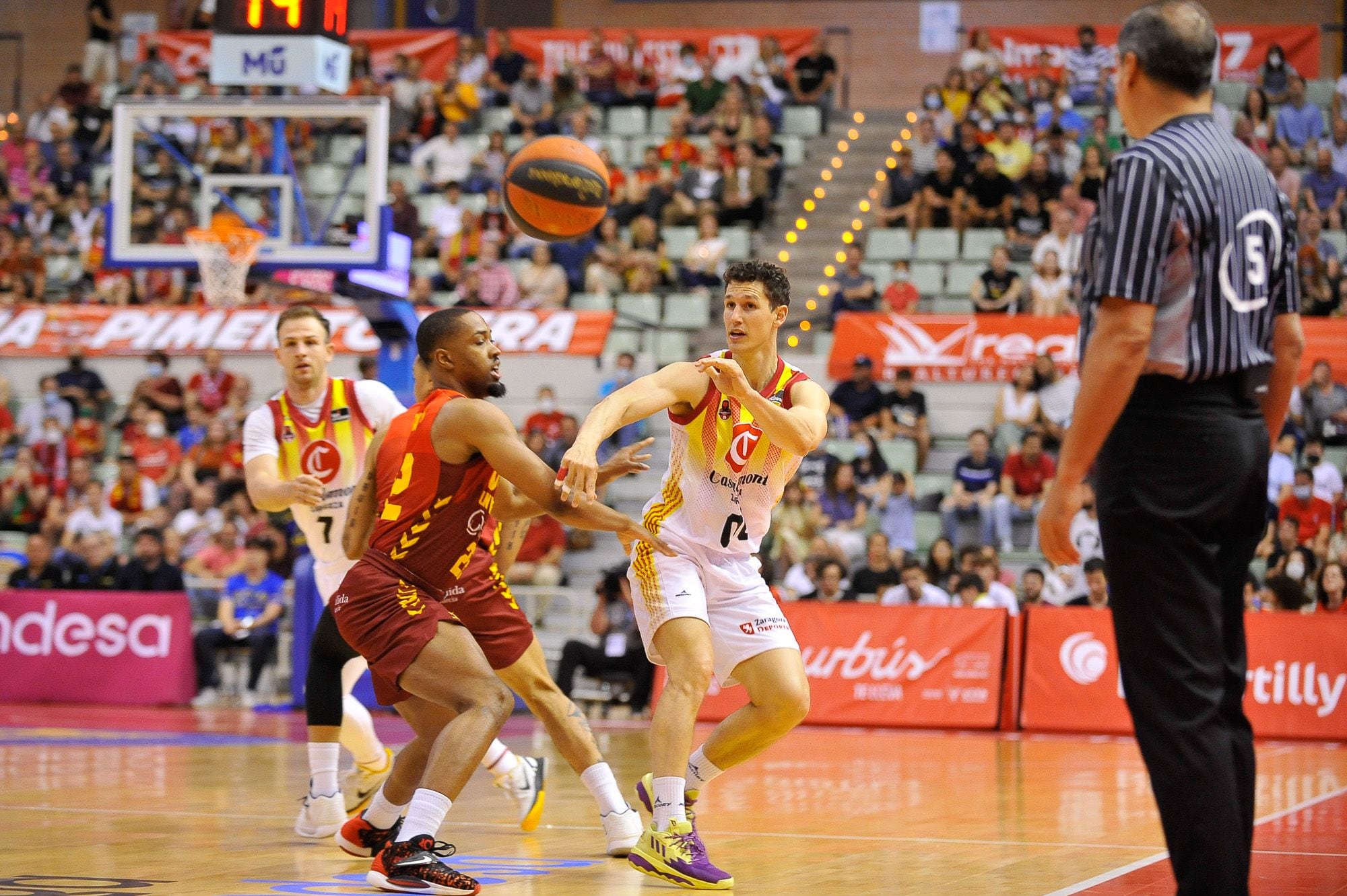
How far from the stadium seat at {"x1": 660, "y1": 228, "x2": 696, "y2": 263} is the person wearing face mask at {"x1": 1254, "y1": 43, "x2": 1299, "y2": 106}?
24.1 feet

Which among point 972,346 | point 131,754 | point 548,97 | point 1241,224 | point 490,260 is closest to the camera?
point 1241,224

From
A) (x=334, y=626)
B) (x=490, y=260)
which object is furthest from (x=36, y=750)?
(x=490, y=260)

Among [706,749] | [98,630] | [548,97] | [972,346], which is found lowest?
[98,630]

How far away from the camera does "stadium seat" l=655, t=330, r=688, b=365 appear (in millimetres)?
19281

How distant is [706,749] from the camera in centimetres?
665

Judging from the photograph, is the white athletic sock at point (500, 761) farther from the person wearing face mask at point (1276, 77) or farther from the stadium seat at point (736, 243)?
the person wearing face mask at point (1276, 77)

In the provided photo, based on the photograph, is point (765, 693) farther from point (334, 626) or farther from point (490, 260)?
point (490, 260)

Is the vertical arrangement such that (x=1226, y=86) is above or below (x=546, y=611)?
above

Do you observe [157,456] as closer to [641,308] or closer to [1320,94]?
[641,308]

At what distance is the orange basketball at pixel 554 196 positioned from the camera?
9023mm

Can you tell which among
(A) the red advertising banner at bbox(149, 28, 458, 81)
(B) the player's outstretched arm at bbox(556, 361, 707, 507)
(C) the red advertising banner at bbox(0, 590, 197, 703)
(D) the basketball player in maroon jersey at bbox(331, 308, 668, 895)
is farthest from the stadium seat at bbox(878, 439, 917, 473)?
(A) the red advertising banner at bbox(149, 28, 458, 81)

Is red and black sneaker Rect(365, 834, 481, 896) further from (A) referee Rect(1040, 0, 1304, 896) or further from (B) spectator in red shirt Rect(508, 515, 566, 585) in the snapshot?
(B) spectator in red shirt Rect(508, 515, 566, 585)

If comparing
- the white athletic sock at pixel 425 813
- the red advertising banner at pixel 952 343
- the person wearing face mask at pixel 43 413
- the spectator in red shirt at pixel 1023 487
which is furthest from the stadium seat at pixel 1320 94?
the white athletic sock at pixel 425 813

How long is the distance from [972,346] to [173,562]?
28.6ft
